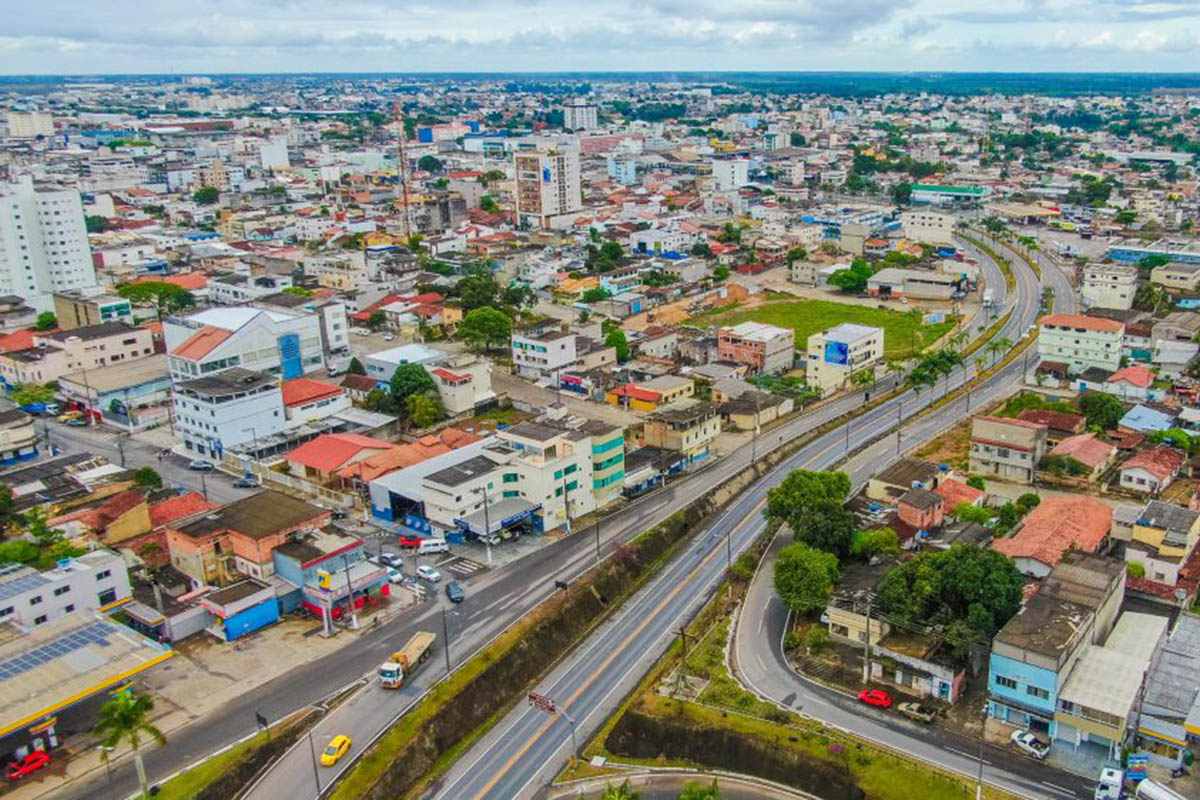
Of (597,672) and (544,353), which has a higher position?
(544,353)

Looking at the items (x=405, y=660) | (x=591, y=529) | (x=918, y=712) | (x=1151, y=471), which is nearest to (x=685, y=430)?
(x=591, y=529)

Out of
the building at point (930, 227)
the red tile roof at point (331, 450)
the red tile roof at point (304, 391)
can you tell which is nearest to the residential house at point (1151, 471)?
the red tile roof at point (331, 450)

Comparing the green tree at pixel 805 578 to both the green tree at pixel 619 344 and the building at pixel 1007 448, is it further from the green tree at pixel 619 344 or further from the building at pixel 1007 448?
the green tree at pixel 619 344

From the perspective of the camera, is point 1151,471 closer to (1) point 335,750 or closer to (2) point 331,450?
(1) point 335,750

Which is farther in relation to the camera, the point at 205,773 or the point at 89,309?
the point at 89,309

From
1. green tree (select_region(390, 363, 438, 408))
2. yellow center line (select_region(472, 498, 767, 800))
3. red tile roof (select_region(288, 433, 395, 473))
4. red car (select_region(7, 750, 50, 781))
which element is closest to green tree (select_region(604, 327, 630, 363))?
green tree (select_region(390, 363, 438, 408))

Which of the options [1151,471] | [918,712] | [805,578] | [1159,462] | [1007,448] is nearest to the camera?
[918,712]

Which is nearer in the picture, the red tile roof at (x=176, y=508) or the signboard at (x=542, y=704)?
the signboard at (x=542, y=704)

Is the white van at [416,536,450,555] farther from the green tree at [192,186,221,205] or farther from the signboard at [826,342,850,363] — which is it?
the green tree at [192,186,221,205]
